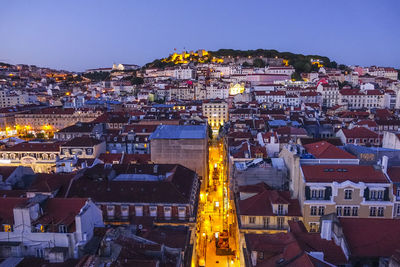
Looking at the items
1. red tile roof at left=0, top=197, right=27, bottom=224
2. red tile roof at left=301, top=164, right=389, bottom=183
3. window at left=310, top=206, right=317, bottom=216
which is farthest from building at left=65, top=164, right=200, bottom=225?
red tile roof at left=301, top=164, right=389, bottom=183

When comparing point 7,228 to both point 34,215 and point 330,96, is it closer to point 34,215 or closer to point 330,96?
point 34,215

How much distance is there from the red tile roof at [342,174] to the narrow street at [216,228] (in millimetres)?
9636

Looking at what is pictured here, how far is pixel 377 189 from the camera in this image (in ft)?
99.2

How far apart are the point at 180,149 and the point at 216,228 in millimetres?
14359

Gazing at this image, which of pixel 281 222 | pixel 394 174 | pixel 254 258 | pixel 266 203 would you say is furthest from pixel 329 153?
pixel 254 258

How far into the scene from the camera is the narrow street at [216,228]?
34.7 meters

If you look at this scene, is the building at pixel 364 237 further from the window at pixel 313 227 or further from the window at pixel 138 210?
the window at pixel 138 210

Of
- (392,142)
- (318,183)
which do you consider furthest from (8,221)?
(392,142)

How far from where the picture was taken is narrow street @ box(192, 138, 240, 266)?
114ft

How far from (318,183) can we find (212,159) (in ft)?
149

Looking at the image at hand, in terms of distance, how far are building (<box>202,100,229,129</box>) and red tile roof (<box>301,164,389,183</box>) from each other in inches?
3020

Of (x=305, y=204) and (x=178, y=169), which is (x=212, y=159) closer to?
(x=178, y=169)

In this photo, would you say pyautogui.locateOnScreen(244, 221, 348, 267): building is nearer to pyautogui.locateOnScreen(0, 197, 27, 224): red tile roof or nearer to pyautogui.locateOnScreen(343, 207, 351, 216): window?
pyautogui.locateOnScreen(343, 207, 351, 216): window

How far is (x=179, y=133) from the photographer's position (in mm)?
52781
